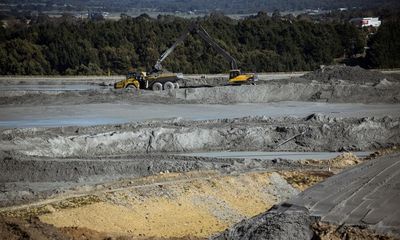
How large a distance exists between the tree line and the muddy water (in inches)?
615

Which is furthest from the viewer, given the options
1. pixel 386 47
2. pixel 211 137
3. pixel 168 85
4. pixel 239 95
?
pixel 386 47

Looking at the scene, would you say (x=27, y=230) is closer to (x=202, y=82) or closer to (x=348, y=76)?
(x=348, y=76)

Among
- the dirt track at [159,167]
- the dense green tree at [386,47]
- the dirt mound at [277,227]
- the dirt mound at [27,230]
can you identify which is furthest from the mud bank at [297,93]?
the dirt mound at [277,227]

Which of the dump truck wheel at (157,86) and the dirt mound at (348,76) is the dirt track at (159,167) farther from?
the dirt mound at (348,76)

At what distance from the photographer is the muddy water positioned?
29.1 metres

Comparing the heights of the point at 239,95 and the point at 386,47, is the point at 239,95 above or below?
below

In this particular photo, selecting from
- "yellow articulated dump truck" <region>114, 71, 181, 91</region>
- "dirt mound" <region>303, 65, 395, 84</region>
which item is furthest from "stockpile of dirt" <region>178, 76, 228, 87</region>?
"dirt mound" <region>303, 65, 395, 84</region>

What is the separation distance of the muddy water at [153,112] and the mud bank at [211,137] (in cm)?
369

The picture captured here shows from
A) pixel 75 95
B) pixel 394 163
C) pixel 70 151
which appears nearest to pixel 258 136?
pixel 70 151

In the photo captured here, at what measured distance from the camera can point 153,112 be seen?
104ft

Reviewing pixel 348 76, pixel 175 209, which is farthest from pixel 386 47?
pixel 175 209

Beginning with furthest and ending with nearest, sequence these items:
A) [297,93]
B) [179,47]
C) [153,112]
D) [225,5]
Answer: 1. [225,5]
2. [179,47]
3. [297,93]
4. [153,112]

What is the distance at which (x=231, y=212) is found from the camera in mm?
16625

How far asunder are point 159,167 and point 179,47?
32163 mm
